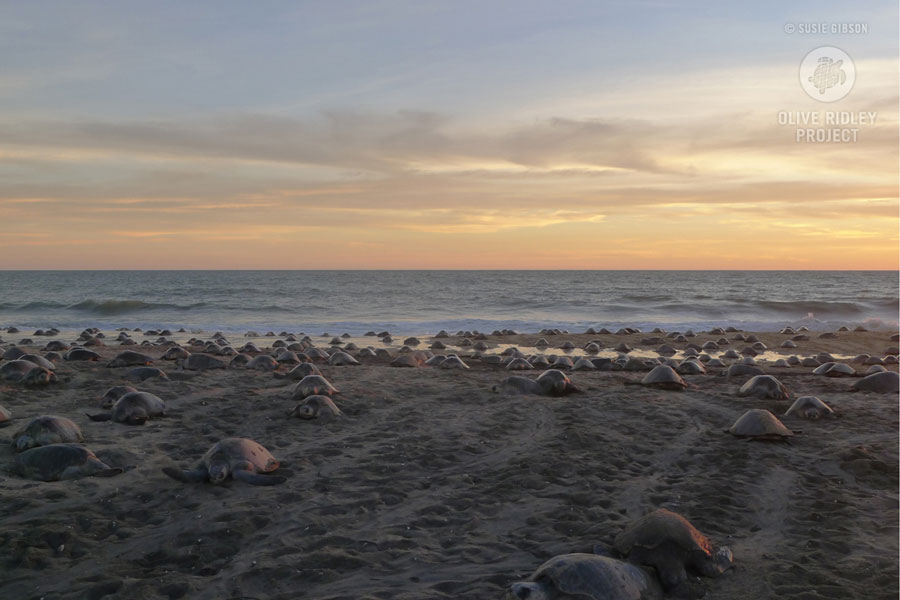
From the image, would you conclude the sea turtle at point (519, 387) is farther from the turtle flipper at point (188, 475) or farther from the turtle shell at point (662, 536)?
the turtle shell at point (662, 536)

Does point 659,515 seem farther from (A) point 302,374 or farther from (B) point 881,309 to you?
(B) point 881,309

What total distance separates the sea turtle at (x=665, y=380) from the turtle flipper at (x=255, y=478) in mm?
8172

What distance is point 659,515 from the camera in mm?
4992

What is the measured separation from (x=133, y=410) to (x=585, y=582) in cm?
728

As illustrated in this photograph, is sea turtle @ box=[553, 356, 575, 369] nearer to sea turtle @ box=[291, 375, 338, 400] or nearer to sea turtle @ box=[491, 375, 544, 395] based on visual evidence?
sea turtle @ box=[491, 375, 544, 395]

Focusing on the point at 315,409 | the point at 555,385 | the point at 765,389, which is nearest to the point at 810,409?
the point at 765,389

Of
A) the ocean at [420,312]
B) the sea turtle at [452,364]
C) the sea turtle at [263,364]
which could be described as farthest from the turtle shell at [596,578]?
the ocean at [420,312]

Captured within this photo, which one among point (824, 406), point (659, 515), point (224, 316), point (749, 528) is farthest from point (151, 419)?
point (224, 316)

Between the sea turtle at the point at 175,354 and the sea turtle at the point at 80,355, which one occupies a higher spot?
the sea turtle at the point at 80,355

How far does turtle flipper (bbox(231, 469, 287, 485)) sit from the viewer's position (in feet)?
21.1

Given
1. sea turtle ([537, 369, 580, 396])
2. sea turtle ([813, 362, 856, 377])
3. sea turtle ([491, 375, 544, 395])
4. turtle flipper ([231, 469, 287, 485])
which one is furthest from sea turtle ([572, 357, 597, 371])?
turtle flipper ([231, 469, 287, 485])

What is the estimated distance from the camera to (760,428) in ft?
27.3

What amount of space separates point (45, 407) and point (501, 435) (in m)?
7.22

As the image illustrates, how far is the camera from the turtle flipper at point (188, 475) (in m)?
6.44
